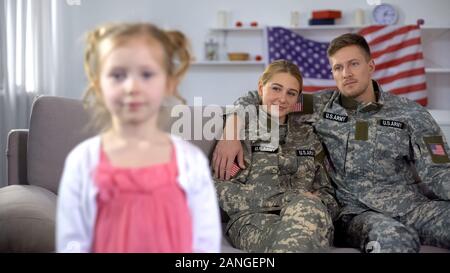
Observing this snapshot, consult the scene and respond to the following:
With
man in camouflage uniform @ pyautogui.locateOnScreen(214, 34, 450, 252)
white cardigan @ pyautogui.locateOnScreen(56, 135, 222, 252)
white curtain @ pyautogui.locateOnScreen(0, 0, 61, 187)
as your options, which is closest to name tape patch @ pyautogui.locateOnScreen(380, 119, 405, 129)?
man in camouflage uniform @ pyautogui.locateOnScreen(214, 34, 450, 252)

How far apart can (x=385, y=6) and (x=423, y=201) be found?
9.57ft

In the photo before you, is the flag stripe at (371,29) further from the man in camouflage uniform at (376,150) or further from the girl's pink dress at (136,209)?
the girl's pink dress at (136,209)

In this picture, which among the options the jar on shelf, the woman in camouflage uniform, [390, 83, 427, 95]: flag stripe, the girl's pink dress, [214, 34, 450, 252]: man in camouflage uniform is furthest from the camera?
the jar on shelf

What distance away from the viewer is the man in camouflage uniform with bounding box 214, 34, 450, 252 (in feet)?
5.72

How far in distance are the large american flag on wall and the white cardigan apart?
3.55 meters

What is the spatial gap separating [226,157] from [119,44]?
40.5 inches

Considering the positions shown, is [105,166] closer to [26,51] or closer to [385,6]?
[26,51]

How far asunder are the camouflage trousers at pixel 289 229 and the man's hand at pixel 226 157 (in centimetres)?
17

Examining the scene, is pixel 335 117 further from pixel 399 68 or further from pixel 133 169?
pixel 399 68

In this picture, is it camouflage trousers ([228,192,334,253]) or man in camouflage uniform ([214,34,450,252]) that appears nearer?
camouflage trousers ([228,192,334,253])

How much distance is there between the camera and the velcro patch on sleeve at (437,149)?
1.75 metres

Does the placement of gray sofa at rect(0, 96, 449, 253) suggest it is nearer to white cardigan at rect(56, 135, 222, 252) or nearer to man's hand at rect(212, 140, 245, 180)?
man's hand at rect(212, 140, 245, 180)

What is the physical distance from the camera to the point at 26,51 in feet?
10.2
